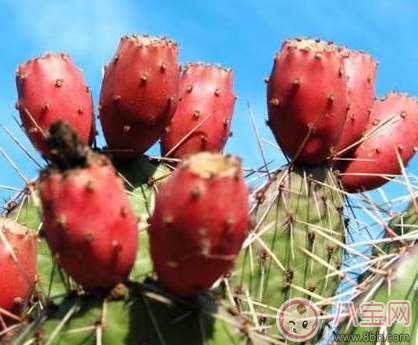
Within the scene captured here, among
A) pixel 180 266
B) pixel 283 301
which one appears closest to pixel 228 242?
pixel 180 266

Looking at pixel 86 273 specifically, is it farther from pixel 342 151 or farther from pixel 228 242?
pixel 342 151

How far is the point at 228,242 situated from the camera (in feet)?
6.91

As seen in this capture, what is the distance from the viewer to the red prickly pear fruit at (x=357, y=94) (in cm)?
351

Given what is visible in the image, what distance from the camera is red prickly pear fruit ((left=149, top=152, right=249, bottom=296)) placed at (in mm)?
2062

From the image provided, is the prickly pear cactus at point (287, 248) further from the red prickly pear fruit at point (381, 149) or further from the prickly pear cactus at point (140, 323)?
the prickly pear cactus at point (140, 323)

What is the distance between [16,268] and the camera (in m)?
2.80

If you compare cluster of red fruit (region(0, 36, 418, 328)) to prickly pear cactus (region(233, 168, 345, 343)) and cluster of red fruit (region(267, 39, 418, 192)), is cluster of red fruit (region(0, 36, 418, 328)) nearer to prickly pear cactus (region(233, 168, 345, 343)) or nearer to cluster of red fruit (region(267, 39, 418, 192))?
cluster of red fruit (region(267, 39, 418, 192))

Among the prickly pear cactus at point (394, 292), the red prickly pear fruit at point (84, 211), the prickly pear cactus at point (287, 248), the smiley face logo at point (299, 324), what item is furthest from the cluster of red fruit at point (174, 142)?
the prickly pear cactus at point (394, 292)

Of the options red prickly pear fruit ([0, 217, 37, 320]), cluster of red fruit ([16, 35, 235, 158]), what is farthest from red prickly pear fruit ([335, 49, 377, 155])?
red prickly pear fruit ([0, 217, 37, 320])

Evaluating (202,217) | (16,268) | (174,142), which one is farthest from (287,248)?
(202,217)

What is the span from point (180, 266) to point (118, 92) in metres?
1.12

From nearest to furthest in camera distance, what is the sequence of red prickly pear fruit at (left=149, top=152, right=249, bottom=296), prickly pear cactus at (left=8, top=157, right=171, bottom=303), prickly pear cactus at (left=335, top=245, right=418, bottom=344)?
1. red prickly pear fruit at (left=149, top=152, right=249, bottom=296)
2. prickly pear cactus at (left=335, top=245, right=418, bottom=344)
3. prickly pear cactus at (left=8, top=157, right=171, bottom=303)

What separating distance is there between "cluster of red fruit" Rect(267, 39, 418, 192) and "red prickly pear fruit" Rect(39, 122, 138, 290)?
43.5 inches

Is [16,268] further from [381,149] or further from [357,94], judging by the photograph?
[381,149]
